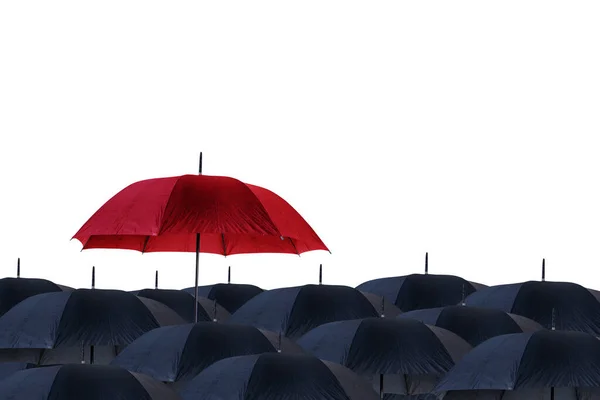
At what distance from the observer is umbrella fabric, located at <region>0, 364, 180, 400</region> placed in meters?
11.5

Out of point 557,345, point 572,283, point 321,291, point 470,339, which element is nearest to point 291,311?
point 321,291

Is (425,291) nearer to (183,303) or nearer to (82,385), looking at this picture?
(183,303)

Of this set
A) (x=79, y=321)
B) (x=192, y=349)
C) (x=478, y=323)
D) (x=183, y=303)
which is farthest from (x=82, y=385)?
(x=183, y=303)

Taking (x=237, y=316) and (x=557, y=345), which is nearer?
(x=557, y=345)

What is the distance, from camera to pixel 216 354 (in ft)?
47.5

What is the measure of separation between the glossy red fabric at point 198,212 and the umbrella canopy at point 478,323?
7.64 ft

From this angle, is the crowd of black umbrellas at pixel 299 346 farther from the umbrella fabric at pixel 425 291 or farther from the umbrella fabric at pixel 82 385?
the umbrella fabric at pixel 425 291

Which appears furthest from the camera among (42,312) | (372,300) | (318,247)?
(372,300)

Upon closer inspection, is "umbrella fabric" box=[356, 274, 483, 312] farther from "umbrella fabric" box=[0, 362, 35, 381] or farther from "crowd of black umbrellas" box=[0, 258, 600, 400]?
"umbrella fabric" box=[0, 362, 35, 381]

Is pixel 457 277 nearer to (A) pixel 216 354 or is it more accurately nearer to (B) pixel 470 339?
(B) pixel 470 339

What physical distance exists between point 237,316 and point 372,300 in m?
1.82

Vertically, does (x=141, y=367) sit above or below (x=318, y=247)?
below

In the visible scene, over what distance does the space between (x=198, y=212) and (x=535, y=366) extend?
128 inches

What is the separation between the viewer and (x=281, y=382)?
12.4m
